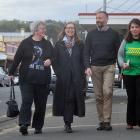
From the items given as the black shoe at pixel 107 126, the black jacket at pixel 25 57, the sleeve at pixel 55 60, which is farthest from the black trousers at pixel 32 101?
the black shoe at pixel 107 126

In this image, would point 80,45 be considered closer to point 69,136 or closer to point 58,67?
point 58,67

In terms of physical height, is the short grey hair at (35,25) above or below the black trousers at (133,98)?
above

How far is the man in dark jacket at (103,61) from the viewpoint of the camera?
10.3m

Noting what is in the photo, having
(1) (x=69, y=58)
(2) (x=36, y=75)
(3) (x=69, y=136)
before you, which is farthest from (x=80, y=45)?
(3) (x=69, y=136)

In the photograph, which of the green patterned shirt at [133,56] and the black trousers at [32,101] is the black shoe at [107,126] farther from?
the black trousers at [32,101]

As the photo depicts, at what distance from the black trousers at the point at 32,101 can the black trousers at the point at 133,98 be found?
4.64 ft

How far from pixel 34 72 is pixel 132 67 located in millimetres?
1673

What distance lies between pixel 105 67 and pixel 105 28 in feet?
2.25

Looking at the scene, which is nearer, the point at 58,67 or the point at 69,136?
the point at 69,136

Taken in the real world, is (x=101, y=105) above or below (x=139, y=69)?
below

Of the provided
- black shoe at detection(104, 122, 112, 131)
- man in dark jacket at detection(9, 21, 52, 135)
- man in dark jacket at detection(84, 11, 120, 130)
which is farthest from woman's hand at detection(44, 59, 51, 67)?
black shoe at detection(104, 122, 112, 131)

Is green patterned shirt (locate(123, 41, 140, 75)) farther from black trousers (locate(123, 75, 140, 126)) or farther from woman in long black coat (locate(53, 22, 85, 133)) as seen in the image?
woman in long black coat (locate(53, 22, 85, 133))

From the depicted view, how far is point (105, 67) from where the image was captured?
10328mm

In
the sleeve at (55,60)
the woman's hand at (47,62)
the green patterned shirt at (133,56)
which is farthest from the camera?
the sleeve at (55,60)
